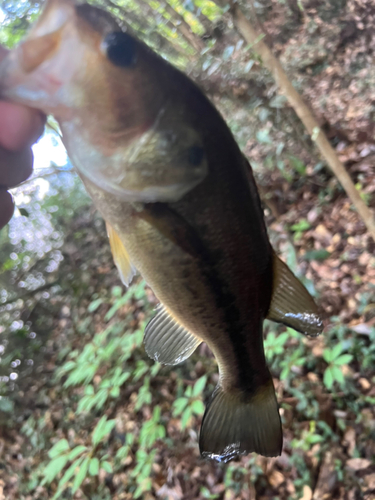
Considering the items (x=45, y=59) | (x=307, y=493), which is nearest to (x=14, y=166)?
(x=45, y=59)

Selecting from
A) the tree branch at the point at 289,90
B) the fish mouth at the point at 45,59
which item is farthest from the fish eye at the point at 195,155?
the tree branch at the point at 289,90

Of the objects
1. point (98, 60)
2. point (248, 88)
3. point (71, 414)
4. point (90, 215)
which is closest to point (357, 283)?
point (248, 88)

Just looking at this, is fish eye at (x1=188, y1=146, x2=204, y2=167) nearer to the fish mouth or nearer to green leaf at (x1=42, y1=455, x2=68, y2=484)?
the fish mouth

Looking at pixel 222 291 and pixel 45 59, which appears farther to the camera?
pixel 222 291

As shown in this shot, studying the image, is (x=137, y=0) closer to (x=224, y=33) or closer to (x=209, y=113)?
(x=224, y=33)

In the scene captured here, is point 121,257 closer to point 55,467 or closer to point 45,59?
point 45,59

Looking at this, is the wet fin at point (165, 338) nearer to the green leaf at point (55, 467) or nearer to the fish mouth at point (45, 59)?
the fish mouth at point (45, 59)
